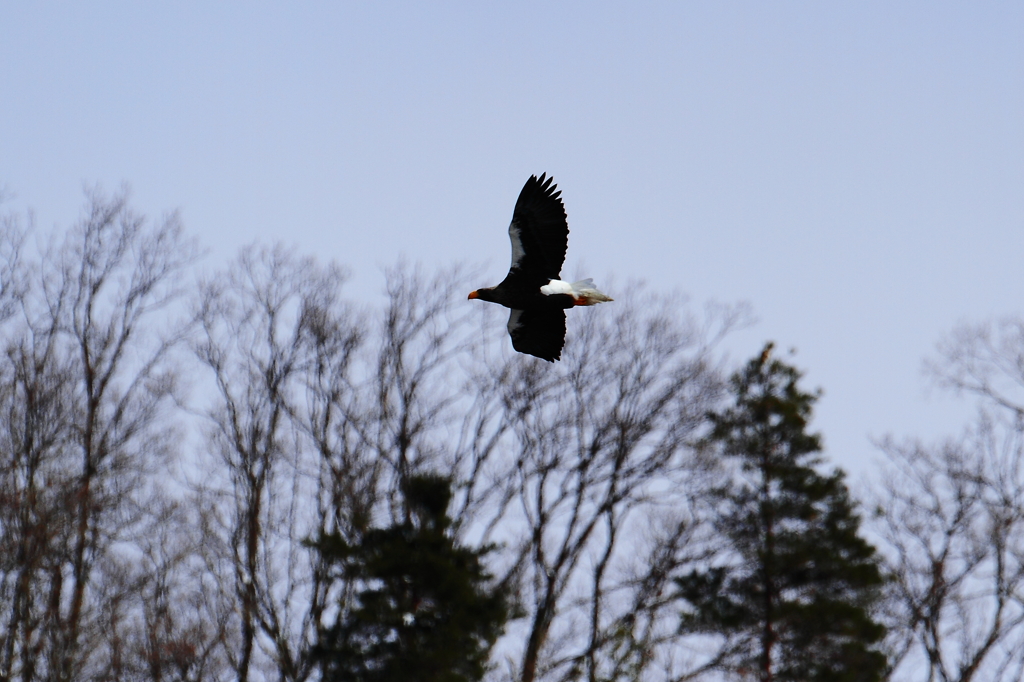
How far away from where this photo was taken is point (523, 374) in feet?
66.8

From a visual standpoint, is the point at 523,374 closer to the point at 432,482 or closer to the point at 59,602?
the point at 432,482

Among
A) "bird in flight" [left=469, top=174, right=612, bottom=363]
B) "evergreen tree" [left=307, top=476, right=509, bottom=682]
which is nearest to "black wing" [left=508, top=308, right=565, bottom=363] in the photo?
"bird in flight" [left=469, top=174, right=612, bottom=363]

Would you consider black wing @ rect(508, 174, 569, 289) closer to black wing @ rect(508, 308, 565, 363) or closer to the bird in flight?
the bird in flight

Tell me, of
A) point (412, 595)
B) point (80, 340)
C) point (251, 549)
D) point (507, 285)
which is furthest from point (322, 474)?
point (507, 285)

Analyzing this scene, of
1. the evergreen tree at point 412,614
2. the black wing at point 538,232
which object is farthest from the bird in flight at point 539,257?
the evergreen tree at point 412,614

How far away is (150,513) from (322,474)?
3166 millimetres

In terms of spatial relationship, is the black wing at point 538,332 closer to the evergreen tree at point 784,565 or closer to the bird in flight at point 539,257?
the bird in flight at point 539,257

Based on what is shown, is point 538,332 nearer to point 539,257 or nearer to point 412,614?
point 539,257

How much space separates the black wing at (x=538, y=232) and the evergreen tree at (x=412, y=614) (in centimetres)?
592

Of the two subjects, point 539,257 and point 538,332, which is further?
point 538,332

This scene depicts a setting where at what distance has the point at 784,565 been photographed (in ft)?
71.5

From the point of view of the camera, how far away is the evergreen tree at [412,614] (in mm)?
16250

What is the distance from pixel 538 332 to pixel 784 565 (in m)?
10.7

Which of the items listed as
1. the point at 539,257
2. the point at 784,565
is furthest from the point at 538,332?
the point at 784,565
